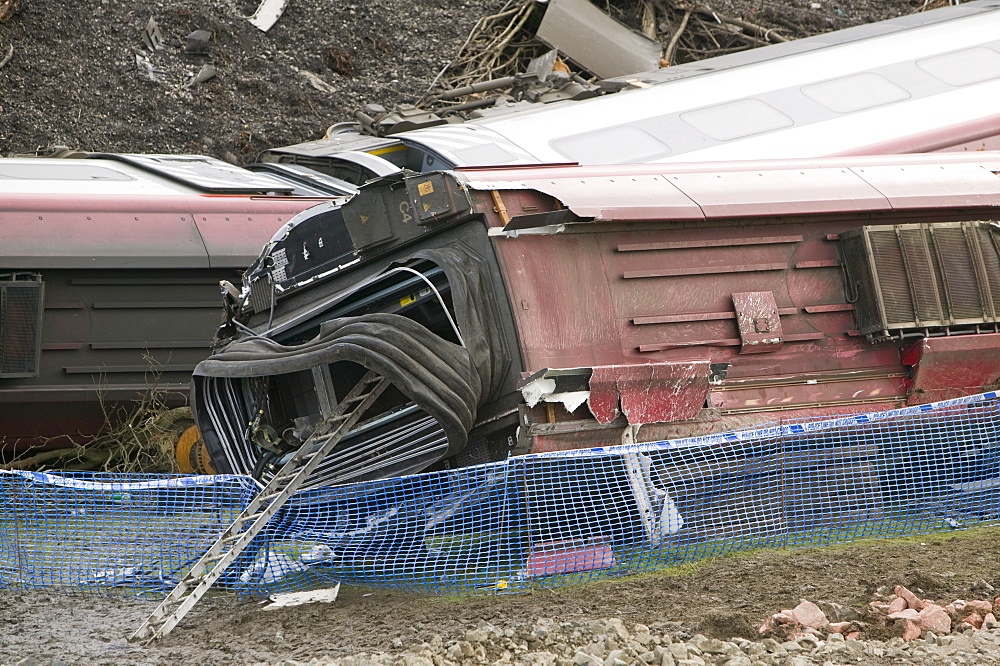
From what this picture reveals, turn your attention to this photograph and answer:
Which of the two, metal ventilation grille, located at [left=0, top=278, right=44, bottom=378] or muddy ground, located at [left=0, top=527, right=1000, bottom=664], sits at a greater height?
metal ventilation grille, located at [left=0, top=278, right=44, bottom=378]

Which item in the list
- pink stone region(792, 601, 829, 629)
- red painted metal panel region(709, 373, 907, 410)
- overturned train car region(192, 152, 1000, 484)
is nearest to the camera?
pink stone region(792, 601, 829, 629)

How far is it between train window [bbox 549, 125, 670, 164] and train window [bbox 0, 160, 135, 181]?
364cm

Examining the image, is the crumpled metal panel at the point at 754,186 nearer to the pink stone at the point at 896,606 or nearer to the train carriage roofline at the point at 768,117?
the train carriage roofline at the point at 768,117

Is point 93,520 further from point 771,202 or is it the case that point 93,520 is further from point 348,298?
point 771,202

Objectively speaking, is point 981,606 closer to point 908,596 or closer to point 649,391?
point 908,596

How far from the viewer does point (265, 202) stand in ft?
27.7

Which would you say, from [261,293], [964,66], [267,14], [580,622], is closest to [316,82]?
[267,14]

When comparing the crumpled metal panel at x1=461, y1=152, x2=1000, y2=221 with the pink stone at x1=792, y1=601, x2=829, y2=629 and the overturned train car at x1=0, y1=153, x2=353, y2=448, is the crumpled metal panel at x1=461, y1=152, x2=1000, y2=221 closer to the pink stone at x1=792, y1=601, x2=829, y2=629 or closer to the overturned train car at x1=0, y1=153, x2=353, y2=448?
the pink stone at x1=792, y1=601, x2=829, y2=629

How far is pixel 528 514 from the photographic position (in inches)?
205

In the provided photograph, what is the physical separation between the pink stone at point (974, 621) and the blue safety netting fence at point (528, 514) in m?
1.34

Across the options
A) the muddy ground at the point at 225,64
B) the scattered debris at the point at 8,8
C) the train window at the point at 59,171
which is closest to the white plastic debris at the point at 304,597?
the train window at the point at 59,171

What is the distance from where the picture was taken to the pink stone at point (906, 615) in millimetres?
4414

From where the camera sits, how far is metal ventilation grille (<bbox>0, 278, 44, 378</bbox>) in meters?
7.19

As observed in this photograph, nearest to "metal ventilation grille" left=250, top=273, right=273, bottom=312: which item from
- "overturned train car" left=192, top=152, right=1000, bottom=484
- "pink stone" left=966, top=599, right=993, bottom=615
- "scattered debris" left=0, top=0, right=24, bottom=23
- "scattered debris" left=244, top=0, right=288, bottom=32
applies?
"overturned train car" left=192, top=152, right=1000, bottom=484
